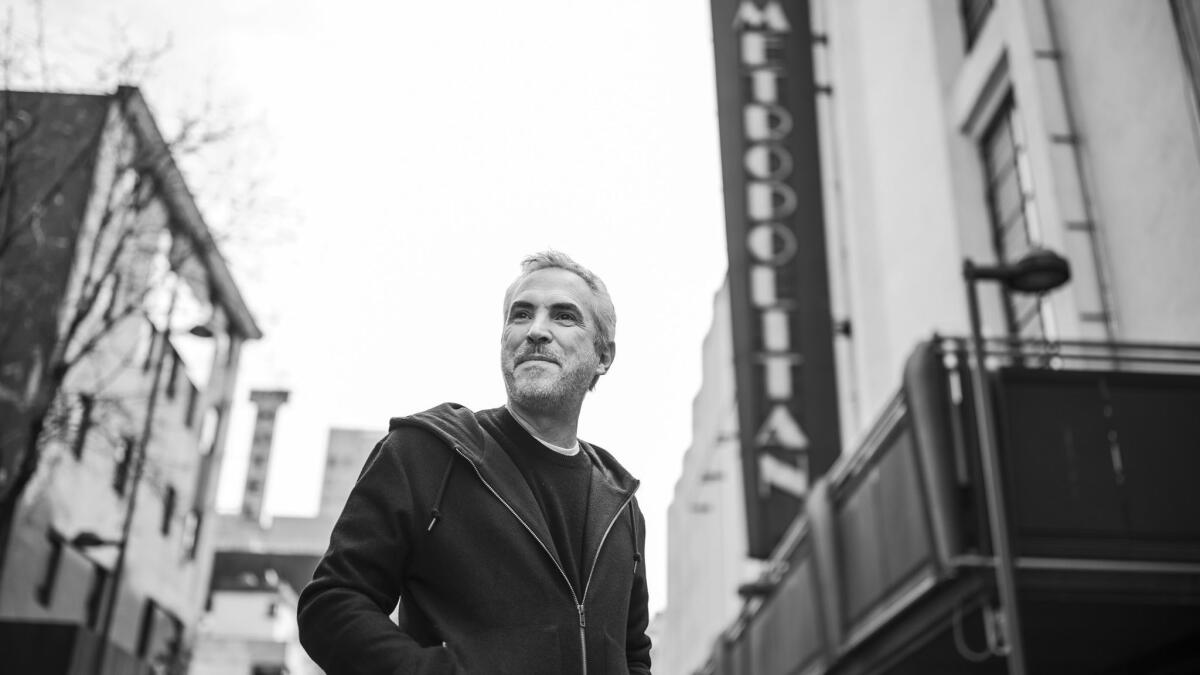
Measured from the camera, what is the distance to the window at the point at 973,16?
17797mm

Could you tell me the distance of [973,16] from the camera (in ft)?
60.4

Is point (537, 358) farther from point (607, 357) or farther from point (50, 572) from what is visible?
point (50, 572)

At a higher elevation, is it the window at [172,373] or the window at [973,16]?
the window at [172,373]

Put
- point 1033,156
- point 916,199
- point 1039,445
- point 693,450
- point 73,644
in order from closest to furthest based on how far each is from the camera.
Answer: point 1039,445 → point 1033,156 → point 916,199 → point 73,644 → point 693,450

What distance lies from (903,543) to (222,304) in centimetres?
3295

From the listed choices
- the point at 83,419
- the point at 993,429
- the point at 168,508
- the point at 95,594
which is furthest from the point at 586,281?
→ the point at 168,508

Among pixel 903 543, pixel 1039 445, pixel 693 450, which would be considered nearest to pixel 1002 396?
pixel 1039 445

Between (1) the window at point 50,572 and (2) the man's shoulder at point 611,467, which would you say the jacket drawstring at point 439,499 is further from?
(1) the window at point 50,572

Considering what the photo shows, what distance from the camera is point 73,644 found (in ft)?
79.1

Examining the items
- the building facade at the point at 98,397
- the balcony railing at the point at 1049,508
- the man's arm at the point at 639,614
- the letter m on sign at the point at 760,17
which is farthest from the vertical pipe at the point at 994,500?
the building facade at the point at 98,397

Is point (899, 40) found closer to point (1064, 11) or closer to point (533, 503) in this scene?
point (1064, 11)

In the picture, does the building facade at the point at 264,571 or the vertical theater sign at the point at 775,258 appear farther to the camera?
the building facade at the point at 264,571

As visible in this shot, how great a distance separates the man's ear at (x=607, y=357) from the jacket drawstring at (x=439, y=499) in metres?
0.59

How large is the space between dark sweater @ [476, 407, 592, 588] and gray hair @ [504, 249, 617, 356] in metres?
0.33
